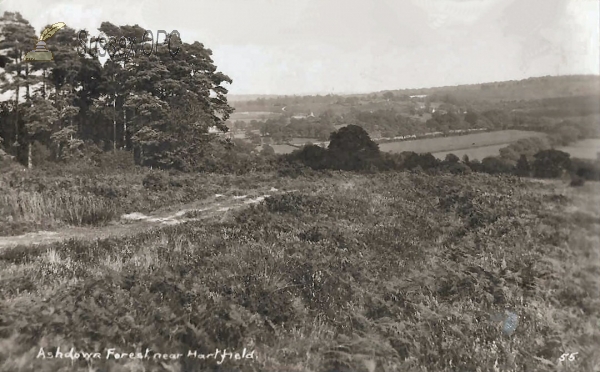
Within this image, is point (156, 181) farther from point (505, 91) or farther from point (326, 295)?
point (505, 91)

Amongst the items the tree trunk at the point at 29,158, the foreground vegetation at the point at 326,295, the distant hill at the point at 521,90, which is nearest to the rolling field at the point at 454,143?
Answer: the distant hill at the point at 521,90

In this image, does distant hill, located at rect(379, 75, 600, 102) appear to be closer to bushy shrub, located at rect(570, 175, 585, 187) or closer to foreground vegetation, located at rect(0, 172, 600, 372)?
bushy shrub, located at rect(570, 175, 585, 187)

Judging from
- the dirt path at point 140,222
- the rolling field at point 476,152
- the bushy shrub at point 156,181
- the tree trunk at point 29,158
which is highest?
the rolling field at point 476,152

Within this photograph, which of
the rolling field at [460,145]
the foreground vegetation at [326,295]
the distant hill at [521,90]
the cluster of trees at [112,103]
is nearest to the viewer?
the foreground vegetation at [326,295]

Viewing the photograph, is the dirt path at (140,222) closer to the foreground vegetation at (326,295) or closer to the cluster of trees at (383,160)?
the foreground vegetation at (326,295)

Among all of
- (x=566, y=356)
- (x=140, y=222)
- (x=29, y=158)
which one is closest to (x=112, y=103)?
(x=29, y=158)

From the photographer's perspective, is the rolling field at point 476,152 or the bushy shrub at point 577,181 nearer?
the bushy shrub at point 577,181

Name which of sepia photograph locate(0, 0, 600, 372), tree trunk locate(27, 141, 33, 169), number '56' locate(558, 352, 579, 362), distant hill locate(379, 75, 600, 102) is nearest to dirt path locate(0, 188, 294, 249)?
sepia photograph locate(0, 0, 600, 372)
